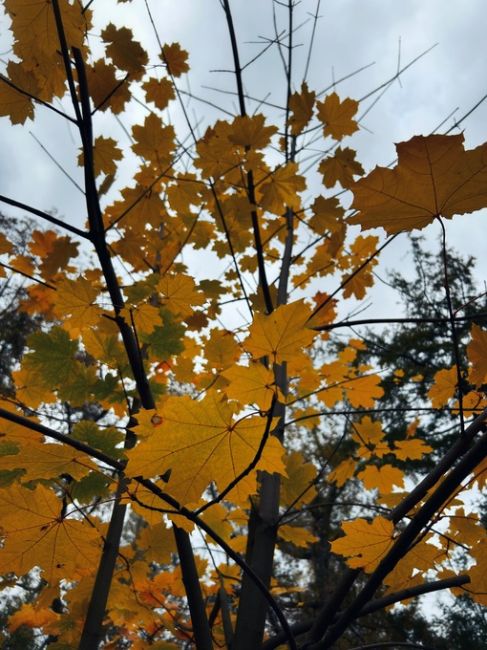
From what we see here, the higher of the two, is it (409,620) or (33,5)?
(409,620)

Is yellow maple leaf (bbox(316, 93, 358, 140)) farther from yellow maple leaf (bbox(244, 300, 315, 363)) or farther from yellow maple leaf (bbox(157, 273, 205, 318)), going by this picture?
yellow maple leaf (bbox(244, 300, 315, 363))

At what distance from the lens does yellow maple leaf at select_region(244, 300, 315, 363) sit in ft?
2.36

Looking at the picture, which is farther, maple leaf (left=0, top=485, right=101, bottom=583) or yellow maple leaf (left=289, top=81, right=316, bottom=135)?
yellow maple leaf (left=289, top=81, right=316, bottom=135)

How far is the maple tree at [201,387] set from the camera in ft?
2.46

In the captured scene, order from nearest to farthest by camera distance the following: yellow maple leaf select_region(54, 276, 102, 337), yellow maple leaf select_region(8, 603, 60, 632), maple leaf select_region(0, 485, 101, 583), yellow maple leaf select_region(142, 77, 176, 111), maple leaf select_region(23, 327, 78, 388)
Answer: maple leaf select_region(0, 485, 101, 583)
yellow maple leaf select_region(54, 276, 102, 337)
maple leaf select_region(23, 327, 78, 388)
yellow maple leaf select_region(142, 77, 176, 111)
yellow maple leaf select_region(8, 603, 60, 632)

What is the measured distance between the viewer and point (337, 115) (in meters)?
1.89

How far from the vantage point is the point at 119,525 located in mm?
1730

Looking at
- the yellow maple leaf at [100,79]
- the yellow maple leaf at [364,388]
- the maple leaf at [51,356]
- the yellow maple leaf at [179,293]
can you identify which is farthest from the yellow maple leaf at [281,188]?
the maple leaf at [51,356]

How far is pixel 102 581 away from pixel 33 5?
1660 mm

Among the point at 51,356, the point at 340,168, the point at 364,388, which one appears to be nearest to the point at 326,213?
the point at 340,168

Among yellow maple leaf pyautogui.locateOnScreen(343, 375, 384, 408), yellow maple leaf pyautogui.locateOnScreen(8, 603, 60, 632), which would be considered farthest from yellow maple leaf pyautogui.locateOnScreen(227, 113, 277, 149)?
yellow maple leaf pyautogui.locateOnScreen(8, 603, 60, 632)

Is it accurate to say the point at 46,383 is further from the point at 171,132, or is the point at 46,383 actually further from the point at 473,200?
the point at 473,200

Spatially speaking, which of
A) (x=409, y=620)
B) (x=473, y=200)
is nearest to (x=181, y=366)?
(x=473, y=200)

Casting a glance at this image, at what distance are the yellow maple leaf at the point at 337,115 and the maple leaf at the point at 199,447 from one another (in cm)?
153
